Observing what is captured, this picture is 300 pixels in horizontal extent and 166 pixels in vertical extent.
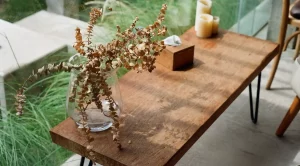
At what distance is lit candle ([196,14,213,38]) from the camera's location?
2482 millimetres

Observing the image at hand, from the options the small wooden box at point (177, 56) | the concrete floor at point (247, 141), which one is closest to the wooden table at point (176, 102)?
the small wooden box at point (177, 56)

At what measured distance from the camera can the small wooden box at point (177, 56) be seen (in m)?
2.20

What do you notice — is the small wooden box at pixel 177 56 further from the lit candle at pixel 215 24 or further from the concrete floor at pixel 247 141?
the concrete floor at pixel 247 141

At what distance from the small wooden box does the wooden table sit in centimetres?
3

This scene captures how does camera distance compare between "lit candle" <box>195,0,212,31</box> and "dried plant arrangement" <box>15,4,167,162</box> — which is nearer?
"dried plant arrangement" <box>15,4,167,162</box>

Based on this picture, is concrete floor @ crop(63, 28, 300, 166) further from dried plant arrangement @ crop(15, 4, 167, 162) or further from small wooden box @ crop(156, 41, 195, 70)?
dried plant arrangement @ crop(15, 4, 167, 162)

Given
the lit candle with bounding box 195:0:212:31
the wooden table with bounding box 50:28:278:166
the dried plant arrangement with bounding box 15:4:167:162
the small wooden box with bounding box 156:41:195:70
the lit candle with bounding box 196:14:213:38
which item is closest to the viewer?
the dried plant arrangement with bounding box 15:4:167:162

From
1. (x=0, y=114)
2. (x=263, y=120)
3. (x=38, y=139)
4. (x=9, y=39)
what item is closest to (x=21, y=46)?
(x=9, y=39)

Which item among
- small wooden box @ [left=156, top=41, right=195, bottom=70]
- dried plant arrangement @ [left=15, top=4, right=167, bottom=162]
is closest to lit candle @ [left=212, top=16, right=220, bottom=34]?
small wooden box @ [left=156, top=41, right=195, bottom=70]

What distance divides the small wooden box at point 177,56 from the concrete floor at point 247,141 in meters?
0.51

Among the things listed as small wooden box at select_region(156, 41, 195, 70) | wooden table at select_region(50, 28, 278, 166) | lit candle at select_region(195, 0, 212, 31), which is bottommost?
wooden table at select_region(50, 28, 278, 166)

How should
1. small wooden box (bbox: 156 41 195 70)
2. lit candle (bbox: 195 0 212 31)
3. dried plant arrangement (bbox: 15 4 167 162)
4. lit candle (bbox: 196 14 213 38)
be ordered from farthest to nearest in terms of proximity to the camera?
lit candle (bbox: 195 0 212 31), lit candle (bbox: 196 14 213 38), small wooden box (bbox: 156 41 195 70), dried plant arrangement (bbox: 15 4 167 162)

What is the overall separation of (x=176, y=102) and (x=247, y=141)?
78 centimetres

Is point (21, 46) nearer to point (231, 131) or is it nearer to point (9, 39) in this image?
point (9, 39)
